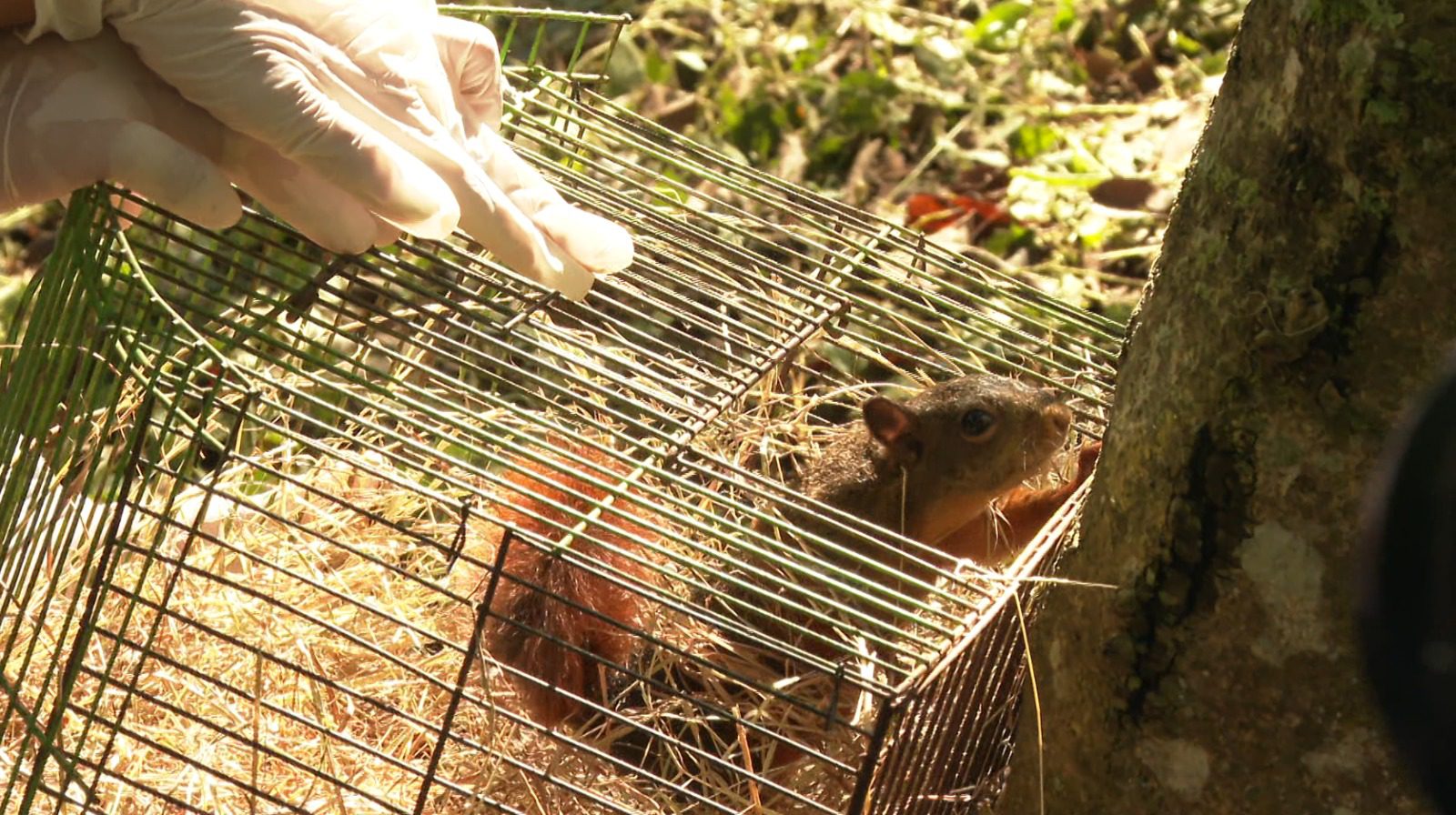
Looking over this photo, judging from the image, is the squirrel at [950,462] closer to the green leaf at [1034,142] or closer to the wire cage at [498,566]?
the wire cage at [498,566]

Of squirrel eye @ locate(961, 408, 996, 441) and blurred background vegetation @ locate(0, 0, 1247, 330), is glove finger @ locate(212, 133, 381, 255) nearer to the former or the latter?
squirrel eye @ locate(961, 408, 996, 441)

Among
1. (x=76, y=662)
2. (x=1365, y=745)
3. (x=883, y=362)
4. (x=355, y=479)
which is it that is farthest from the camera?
(x=355, y=479)

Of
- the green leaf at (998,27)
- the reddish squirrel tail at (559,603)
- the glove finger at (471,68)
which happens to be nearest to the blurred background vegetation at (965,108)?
the green leaf at (998,27)

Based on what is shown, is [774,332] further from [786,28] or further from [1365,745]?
[786,28]

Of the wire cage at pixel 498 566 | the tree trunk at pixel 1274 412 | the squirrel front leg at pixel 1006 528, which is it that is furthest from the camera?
the squirrel front leg at pixel 1006 528

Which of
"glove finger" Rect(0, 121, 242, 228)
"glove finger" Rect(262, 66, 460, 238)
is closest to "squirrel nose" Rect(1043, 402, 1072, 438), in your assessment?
"glove finger" Rect(262, 66, 460, 238)

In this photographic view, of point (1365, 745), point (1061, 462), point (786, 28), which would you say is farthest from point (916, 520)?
point (786, 28)
